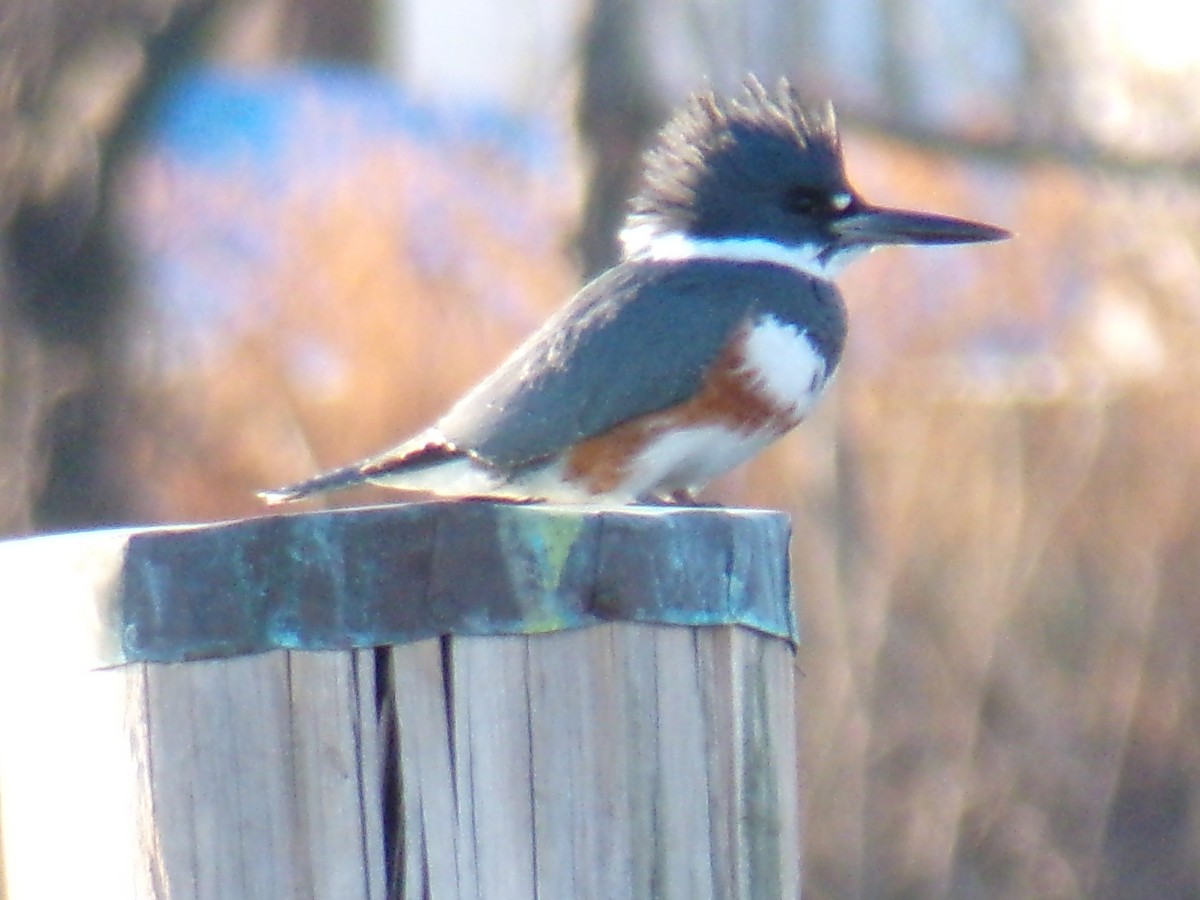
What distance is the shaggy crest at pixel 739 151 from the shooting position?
3.37 metres

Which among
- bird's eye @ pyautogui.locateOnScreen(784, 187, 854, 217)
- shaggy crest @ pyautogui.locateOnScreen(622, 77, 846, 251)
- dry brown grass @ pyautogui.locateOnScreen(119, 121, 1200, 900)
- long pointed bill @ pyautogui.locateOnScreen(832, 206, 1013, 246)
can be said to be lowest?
dry brown grass @ pyautogui.locateOnScreen(119, 121, 1200, 900)

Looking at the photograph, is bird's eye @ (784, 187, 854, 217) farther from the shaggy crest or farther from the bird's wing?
the bird's wing

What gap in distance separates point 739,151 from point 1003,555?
3653 mm

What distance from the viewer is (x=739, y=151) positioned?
134 inches

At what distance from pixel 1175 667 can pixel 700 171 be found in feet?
12.7

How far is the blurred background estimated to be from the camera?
262 inches

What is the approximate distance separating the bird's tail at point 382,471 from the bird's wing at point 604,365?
0.10 ft

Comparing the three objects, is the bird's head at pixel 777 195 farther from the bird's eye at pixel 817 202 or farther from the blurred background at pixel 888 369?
the blurred background at pixel 888 369

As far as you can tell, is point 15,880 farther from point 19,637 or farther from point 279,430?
point 279,430

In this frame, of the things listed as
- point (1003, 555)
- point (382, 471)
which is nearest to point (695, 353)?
point (382, 471)

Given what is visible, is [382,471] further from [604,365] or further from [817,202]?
[817,202]

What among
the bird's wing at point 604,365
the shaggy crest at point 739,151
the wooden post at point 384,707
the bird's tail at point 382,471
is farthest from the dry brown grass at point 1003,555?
the wooden post at point 384,707

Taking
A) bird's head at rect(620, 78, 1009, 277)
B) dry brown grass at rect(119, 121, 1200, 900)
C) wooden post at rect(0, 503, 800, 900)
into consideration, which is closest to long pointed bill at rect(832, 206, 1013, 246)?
bird's head at rect(620, 78, 1009, 277)

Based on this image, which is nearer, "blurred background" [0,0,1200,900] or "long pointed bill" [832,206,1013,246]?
"long pointed bill" [832,206,1013,246]
